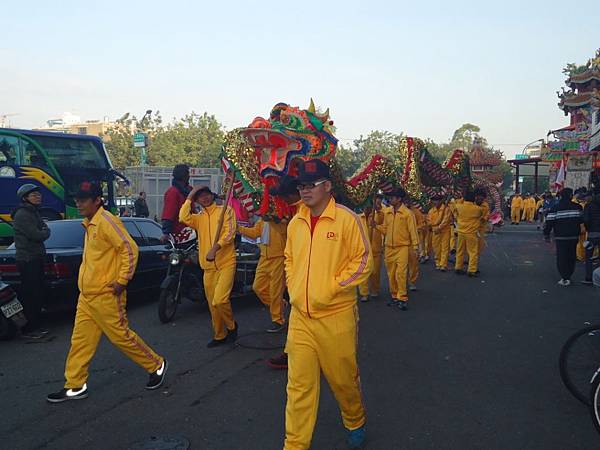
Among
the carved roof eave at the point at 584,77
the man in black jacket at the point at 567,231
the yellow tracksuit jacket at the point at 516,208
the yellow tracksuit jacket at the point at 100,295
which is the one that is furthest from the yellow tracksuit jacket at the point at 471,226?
the yellow tracksuit jacket at the point at 516,208

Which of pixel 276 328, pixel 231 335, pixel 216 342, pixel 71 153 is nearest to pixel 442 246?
pixel 276 328

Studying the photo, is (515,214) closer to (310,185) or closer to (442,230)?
(442,230)

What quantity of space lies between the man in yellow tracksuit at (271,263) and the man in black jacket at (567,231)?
6.26 metres

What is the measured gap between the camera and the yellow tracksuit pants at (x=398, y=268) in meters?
8.21

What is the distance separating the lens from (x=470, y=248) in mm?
11469

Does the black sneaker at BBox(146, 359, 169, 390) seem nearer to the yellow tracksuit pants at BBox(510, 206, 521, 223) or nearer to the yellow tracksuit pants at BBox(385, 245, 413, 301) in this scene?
the yellow tracksuit pants at BBox(385, 245, 413, 301)

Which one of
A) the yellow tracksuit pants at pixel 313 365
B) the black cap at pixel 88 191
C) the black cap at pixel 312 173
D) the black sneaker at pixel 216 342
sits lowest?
the black sneaker at pixel 216 342

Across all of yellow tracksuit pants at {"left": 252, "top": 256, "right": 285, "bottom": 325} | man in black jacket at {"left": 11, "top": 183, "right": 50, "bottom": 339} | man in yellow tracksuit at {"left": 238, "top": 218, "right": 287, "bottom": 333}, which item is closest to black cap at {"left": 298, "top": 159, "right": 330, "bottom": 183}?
man in yellow tracksuit at {"left": 238, "top": 218, "right": 287, "bottom": 333}

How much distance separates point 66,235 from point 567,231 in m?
8.79

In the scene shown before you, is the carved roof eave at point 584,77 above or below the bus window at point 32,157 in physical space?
above

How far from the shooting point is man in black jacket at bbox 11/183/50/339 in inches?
253

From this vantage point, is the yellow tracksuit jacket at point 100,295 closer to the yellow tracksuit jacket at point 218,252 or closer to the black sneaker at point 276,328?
the yellow tracksuit jacket at point 218,252

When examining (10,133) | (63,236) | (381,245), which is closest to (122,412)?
(63,236)

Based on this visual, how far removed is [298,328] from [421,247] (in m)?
11.3
